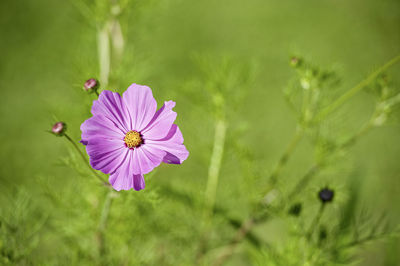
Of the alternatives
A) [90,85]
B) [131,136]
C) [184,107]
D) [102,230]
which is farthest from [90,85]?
[184,107]

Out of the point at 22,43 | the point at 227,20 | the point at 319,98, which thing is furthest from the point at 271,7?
the point at 22,43

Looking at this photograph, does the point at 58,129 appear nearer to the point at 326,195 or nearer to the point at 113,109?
the point at 113,109

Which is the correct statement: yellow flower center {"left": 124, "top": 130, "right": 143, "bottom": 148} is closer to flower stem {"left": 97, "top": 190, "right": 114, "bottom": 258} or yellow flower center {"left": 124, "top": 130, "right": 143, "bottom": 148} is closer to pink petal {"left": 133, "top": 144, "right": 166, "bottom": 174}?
pink petal {"left": 133, "top": 144, "right": 166, "bottom": 174}

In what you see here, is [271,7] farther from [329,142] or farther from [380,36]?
[329,142]

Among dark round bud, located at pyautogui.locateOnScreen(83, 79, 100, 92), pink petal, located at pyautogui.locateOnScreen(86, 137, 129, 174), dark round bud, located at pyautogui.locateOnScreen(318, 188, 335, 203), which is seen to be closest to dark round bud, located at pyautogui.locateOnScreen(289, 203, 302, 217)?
dark round bud, located at pyautogui.locateOnScreen(318, 188, 335, 203)

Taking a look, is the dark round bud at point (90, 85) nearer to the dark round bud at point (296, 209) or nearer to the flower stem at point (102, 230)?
the flower stem at point (102, 230)

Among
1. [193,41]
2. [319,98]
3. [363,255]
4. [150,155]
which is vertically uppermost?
[193,41]
